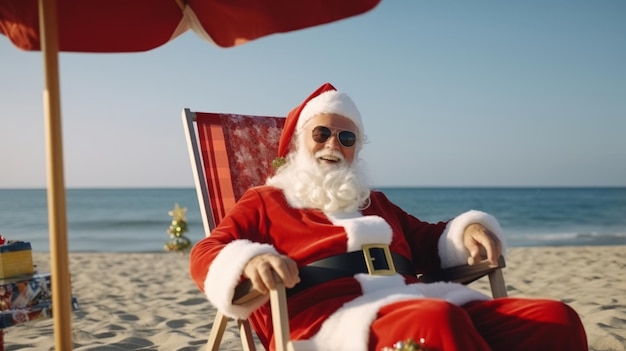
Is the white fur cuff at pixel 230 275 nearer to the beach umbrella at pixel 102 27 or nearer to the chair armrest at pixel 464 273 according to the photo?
the beach umbrella at pixel 102 27

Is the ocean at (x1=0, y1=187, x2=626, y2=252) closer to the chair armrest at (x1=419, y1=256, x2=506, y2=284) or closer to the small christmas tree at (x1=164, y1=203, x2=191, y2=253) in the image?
the small christmas tree at (x1=164, y1=203, x2=191, y2=253)

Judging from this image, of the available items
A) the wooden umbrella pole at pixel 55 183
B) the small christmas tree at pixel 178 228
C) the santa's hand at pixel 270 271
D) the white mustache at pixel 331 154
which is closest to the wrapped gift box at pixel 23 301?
the wooden umbrella pole at pixel 55 183

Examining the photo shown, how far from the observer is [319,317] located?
2230 mm

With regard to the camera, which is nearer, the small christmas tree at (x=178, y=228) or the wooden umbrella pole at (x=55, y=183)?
the wooden umbrella pole at (x=55, y=183)

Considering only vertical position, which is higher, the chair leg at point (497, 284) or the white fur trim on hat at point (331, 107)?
the white fur trim on hat at point (331, 107)

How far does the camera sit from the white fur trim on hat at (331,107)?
296 centimetres

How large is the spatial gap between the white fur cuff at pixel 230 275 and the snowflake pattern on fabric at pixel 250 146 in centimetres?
106

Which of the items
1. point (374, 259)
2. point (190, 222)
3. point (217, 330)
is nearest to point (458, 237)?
point (374, 259)

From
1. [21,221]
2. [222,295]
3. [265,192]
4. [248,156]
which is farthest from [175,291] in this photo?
[21,221]

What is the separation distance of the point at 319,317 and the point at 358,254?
0.36 meters

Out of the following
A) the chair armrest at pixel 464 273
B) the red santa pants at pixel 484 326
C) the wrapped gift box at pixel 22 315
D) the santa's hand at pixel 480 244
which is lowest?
the red santa pants at pixel 484 326

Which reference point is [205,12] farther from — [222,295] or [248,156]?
[248,156]

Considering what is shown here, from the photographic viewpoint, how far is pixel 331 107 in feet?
9.69

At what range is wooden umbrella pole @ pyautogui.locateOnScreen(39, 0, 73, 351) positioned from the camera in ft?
5.65
